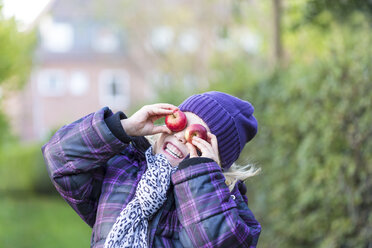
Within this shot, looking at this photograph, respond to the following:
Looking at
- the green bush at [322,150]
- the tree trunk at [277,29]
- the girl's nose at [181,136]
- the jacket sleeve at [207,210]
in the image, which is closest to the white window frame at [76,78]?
the tree trunk at [277,29]

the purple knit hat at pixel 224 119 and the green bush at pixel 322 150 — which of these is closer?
the purple knit hat at pixel 224 119

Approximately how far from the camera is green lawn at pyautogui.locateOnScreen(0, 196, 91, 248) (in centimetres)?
726

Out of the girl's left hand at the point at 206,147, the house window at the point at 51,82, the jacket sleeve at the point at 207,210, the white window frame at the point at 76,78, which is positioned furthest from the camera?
the white window frame at the point at 76,78

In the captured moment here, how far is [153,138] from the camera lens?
2.58 metres

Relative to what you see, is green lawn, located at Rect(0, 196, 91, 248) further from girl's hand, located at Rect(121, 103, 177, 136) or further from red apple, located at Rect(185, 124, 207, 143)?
red apple, located at Rect(185, 124, 207, 143)

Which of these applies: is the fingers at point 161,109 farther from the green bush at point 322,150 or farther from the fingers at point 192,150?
the green bush at point 322,150

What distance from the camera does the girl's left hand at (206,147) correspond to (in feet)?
7.13

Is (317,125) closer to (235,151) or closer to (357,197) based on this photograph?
(357,197)

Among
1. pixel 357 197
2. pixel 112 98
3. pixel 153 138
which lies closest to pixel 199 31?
pixel 112 98

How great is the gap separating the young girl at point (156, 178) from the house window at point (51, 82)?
29494 mm

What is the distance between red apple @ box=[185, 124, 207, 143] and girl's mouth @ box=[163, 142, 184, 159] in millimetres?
117

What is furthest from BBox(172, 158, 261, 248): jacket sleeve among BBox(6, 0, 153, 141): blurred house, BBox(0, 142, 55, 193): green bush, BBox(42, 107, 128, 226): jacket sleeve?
BBox(6, 0, 153, 141): blurred house

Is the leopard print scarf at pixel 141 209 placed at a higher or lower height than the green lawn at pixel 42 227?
higher

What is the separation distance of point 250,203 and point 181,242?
4.04 m
